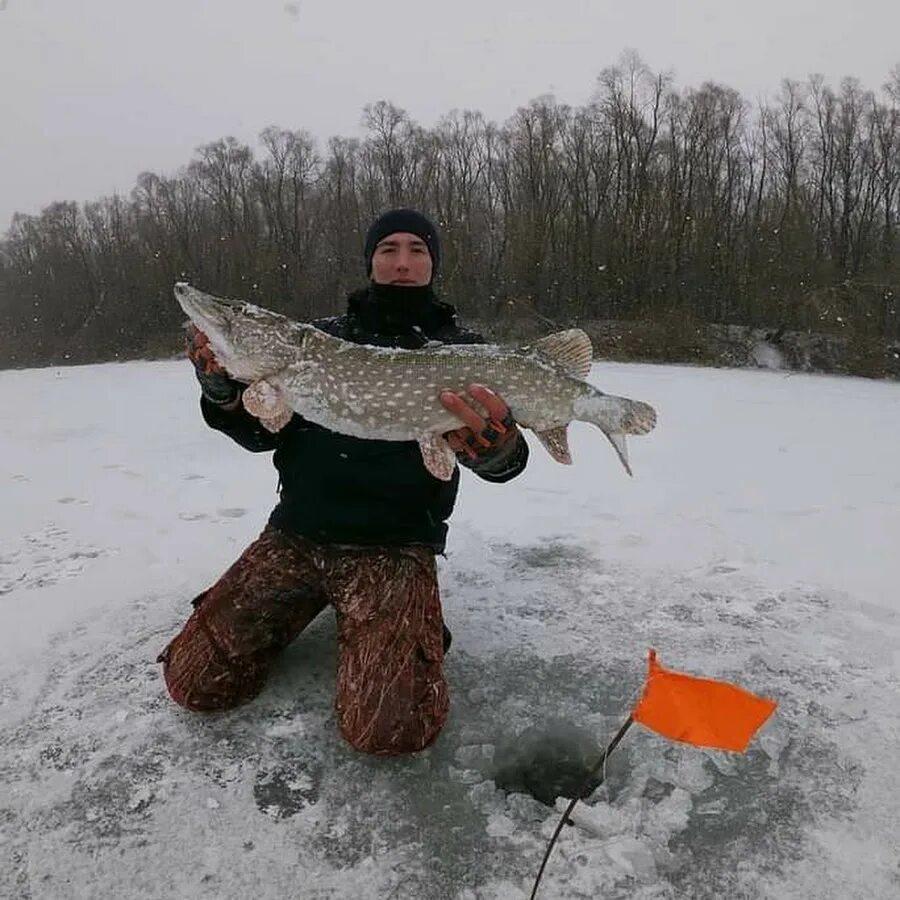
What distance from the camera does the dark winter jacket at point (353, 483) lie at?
2.68 metres

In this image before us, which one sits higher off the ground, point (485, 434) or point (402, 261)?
point (402, 261)

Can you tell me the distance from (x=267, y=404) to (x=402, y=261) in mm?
813

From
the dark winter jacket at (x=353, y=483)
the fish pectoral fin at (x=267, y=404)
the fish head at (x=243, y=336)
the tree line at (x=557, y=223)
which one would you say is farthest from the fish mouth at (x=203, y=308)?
the tree line at (x=557, y=223)

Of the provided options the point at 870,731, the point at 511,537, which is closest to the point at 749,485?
the point at 511,537

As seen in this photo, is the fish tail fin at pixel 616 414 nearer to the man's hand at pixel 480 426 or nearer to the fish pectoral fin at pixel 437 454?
the man's hand at pixel 480 426

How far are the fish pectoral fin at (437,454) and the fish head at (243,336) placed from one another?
49 cm

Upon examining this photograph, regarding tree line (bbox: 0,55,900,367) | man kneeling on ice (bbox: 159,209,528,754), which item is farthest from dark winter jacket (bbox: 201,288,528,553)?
tree line (bbox: 0,55,900,367)

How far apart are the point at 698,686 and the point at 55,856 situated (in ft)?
5.45

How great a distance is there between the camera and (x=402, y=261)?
2.86 meters

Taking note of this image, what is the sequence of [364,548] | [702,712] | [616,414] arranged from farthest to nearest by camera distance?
[364,548], [616,414], [702,712]

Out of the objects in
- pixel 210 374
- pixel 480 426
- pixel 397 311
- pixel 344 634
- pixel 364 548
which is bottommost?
pixel 344 634

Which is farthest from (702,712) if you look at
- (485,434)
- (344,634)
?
(344,634)

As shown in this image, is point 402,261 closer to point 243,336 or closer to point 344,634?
point 243,336

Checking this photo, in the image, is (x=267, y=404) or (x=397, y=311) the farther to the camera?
(x=397, y=311)
